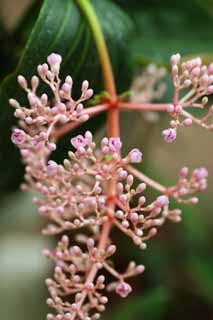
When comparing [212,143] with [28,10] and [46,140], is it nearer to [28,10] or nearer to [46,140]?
[28,10]

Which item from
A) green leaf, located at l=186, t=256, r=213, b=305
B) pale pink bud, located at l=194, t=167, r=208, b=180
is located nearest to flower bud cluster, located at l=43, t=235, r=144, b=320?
pale pink bud, located at l=194, t=167, r=208, b=180

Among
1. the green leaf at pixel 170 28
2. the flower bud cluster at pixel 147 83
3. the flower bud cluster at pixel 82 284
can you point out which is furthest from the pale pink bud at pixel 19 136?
the green leaf at pixel 170 28

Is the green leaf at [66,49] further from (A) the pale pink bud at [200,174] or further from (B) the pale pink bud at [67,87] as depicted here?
(A) the pale pink bud at [200,174]

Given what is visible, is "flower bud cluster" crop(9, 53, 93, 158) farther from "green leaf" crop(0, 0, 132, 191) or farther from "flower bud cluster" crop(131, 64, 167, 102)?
"flower bud cluster" crop(131, 64, 167, 102)

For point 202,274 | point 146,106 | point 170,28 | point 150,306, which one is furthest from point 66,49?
point 202,274

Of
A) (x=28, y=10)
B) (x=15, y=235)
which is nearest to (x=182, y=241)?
(x=15, y=235)

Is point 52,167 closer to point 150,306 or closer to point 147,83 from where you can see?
point 147,83

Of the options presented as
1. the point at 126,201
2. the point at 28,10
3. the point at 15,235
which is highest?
the point at 28,10

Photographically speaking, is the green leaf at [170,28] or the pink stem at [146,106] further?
the green leaf at [170,28]
